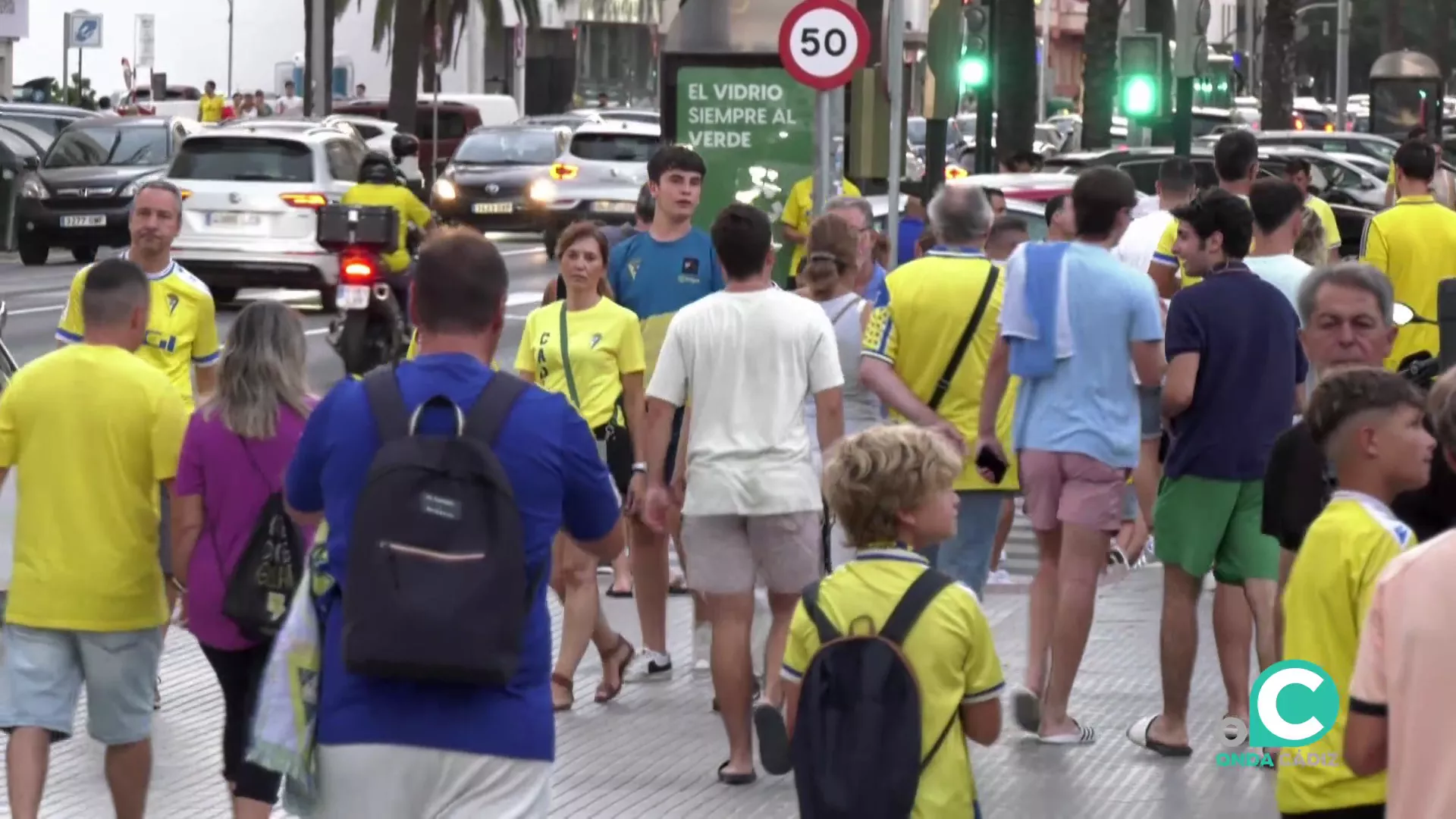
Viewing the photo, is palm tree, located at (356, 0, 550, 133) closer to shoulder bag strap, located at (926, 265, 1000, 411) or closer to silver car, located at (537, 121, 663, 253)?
silver car, located at (537, 121, 663, 253)

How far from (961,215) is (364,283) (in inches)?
389

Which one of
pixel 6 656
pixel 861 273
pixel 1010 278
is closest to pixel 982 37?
pixel 861 273

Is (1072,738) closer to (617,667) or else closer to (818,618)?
(617,667)

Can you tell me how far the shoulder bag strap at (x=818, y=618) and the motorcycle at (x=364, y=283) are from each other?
13.3m

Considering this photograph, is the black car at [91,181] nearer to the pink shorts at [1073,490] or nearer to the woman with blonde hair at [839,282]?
the woman with blonde hair at [839,282]

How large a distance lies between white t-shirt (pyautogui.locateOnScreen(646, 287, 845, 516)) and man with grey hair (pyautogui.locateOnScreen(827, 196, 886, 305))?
2.32 meters

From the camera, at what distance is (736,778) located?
8.30m

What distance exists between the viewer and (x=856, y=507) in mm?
5234

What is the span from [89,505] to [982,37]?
88.1ft

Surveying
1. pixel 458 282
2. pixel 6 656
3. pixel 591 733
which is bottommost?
pixel 591 733

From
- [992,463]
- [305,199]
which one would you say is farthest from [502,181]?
[992,463]

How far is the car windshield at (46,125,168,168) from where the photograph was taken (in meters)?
30.5

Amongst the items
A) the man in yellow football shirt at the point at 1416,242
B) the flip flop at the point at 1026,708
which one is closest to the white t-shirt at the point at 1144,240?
the man in yellow football shirt at the point at 1416,242

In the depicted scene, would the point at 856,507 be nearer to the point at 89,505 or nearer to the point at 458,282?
the point at 458,282
